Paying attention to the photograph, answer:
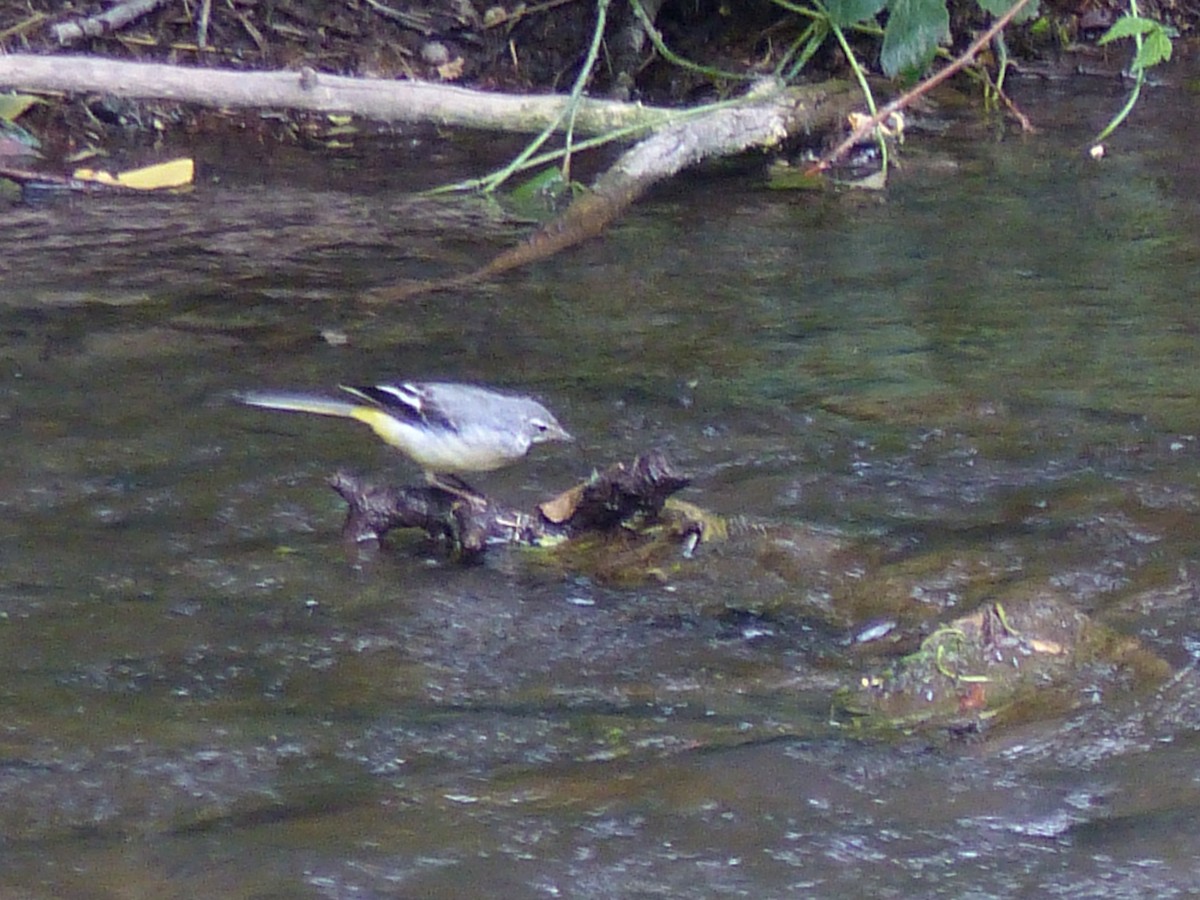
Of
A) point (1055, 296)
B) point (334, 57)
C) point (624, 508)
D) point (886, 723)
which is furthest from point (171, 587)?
point (334, 57)

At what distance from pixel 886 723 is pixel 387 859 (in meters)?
1.20

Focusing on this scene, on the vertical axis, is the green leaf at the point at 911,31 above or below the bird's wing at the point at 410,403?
above

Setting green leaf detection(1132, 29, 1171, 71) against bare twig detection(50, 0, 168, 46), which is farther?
bare twig detection(50, 0, 168, 46)

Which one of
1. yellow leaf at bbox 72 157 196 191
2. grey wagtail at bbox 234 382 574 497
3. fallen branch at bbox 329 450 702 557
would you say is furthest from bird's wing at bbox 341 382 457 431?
yellow leaf at bbox 72 157 196 191

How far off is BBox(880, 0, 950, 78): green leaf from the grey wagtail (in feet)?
12.6

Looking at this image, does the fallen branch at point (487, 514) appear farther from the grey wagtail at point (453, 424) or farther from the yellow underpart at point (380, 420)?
the yellow underpart at point (380, 420)

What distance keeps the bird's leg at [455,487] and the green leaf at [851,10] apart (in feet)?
14.2

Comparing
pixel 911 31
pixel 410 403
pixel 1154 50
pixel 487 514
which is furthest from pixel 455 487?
pixel 1154 50

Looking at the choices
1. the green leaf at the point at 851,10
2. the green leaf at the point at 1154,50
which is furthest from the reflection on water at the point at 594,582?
the green leaf at the point at 851,10

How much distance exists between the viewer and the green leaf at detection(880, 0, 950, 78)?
Result: 27.6ft

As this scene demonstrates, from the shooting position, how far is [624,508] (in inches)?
191

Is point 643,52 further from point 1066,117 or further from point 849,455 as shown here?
point 849,455

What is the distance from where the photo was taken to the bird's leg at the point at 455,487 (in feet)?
16.3

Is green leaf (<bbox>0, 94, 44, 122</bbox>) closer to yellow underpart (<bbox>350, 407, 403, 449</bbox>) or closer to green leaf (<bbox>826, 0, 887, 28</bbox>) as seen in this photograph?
green leaf (<bbox>826, 0, 887, 28</bbox>)
